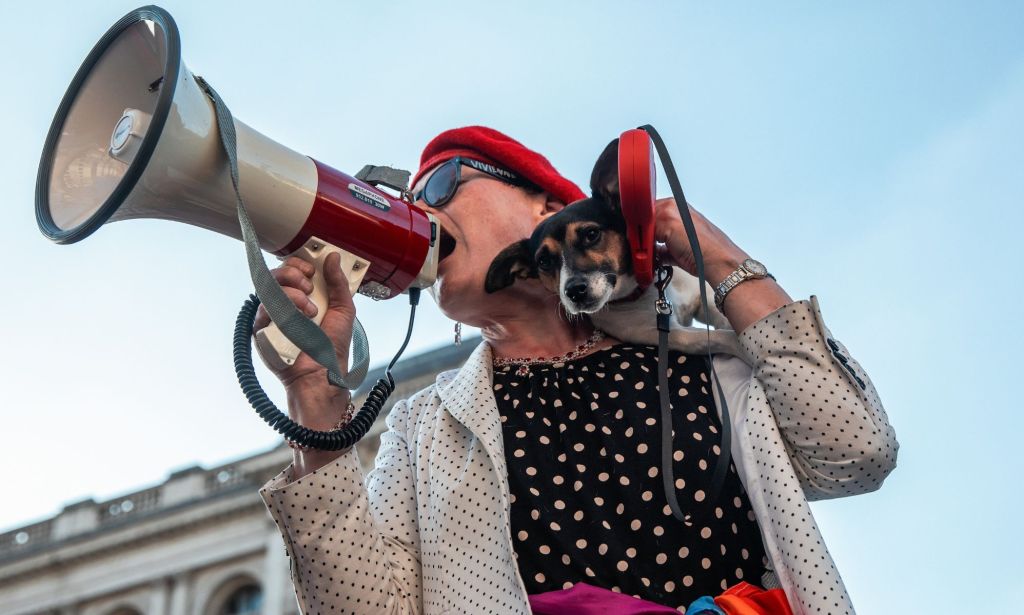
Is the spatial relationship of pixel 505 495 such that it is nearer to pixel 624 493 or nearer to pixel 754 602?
pixel 624 493

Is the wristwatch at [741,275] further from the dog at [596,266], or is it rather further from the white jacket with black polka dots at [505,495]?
the dog at [596,266]

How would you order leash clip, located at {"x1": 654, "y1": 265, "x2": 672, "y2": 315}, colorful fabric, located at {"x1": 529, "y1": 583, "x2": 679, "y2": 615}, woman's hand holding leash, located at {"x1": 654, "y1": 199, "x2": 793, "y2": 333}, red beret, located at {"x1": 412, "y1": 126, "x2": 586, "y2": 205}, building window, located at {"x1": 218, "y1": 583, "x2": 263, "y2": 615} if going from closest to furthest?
colorful fabric, located at {"x1": 529, "y1": 583, "x2": 679, "y2": 615}, woman's hand holding leash, located at {"x1": 654, "y1": 199, "x2": 793, "y2": 333}, leash clip, located at {"x1": 654, "y1": 265, "x2": 672, "y2": 315}, red beret, located at {"x1": 412, "y1": 126, "x2": 586, "y2": 205}, building window, located at {"x1": 218, "y1": 583, "x2": 263, "y2": 615}

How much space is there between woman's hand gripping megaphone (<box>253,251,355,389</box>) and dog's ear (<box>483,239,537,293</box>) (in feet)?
1.61

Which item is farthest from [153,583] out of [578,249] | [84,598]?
[578,249]

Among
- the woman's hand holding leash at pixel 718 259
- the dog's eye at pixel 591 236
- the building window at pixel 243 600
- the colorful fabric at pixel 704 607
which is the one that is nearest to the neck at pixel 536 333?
the dog's eye at pixel 591 236

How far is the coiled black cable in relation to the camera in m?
1.73

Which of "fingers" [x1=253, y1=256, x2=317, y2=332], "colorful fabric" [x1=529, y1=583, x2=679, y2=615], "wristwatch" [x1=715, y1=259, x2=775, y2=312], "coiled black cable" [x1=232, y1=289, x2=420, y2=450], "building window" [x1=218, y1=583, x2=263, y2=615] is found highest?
"building window" [x1=218, y1=583, x2=263, y2=615]

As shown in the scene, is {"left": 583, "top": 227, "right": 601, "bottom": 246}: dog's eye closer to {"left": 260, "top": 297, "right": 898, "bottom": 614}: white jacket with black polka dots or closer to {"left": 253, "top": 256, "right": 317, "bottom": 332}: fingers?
{"left": 260, "top": 297, "right": 898, "bottom": 614}: white jacket with black polka dots

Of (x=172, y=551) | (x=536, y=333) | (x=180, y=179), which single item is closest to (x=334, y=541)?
(x=180, y=179)

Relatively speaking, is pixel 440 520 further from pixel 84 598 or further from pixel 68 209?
pixel 84 598

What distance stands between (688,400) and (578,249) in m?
0.54

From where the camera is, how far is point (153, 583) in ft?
57.9

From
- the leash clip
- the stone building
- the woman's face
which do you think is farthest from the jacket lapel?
the stone building

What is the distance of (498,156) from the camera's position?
8.65 feet
